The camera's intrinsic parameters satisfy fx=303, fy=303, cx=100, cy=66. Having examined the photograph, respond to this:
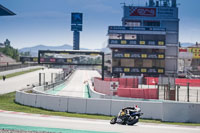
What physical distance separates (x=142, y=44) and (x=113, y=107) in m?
48.8

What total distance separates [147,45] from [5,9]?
1385 inches

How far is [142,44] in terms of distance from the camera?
68625mm

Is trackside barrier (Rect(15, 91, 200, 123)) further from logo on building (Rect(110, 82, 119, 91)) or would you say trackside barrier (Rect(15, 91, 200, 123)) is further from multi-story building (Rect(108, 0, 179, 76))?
multi-story building (Rect(108, 0, 179, 76))

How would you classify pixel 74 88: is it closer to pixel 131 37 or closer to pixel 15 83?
pixel 15 83

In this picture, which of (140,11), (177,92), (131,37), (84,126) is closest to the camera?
(84,126)

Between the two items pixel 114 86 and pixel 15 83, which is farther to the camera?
pixel 15 83

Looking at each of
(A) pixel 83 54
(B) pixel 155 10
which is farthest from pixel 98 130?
(B) pixel 155 10

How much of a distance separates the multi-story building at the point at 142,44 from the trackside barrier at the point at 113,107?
44731mm

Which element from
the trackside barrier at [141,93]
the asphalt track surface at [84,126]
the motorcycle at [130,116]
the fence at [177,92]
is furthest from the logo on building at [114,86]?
the motorcycle at [130,116]

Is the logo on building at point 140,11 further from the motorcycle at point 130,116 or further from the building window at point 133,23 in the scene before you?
the motorcycle at point 130,116

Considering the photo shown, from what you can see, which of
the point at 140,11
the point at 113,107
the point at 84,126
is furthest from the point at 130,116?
the point at 140,11

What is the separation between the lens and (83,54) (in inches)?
1647

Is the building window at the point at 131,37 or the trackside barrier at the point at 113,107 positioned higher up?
the building window at the point at 131,37

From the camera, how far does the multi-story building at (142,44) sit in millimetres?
68500
